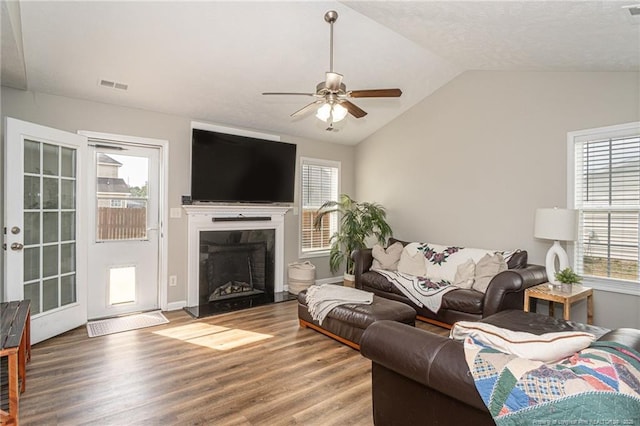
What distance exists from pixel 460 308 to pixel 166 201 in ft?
11.9

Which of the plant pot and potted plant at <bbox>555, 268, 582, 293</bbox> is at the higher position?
potted plant at <bbox>555, 268, 582, 293</bbox>

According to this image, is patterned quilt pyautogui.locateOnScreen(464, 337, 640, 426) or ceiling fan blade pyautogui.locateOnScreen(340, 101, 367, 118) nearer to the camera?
patterned quilt pyautogui.locateOnScreen(464, 337, 640, 426)

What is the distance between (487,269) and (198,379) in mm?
3092

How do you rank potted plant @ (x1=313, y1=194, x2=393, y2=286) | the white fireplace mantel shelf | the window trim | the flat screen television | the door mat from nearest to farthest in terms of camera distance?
the door mat → the flat screen television → the white fireplace mantel shelf → potted plant @ (x1=313, y1=194, x2=393, y2=286) → the window trim

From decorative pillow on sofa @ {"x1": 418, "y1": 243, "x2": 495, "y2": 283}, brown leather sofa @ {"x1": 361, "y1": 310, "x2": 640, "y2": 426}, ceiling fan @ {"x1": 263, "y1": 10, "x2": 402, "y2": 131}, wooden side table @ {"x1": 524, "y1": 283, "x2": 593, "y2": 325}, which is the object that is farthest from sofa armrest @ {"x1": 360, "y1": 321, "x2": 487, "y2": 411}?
decorative pillow on sofa @ {"x1": 418, "y1": 243, "x2": 495, "y2": 283}

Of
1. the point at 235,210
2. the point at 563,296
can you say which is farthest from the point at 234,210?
the point at 563,296

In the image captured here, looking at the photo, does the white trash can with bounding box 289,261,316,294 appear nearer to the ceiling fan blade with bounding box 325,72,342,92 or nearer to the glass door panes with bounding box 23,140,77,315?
the glass door panes with bounding box 23,140,77,315

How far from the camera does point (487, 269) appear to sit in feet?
12.6

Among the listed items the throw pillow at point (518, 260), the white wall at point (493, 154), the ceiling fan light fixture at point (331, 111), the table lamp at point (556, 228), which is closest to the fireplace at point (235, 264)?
the white wall at point (493, 154)

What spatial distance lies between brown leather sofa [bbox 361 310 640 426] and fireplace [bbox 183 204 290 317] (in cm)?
292

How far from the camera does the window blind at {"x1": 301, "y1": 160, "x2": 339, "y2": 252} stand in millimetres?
5691

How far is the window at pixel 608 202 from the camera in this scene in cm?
333

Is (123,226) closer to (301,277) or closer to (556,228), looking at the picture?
(301,277)

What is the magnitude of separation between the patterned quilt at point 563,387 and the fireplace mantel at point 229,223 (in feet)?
12.5
